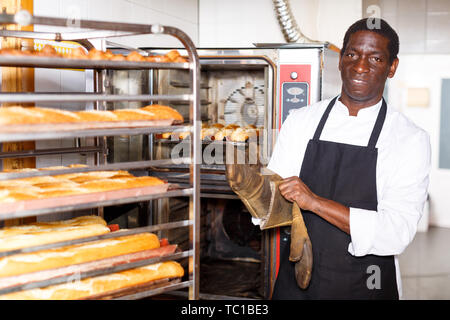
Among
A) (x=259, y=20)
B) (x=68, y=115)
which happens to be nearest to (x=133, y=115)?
(x=68, y=115)

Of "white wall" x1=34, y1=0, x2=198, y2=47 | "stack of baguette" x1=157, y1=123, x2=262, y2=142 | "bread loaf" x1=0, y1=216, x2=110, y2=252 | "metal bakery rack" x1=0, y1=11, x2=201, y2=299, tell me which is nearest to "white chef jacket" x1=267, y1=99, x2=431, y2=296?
"metal bakery rack" x1=0, y1=11, x2=201, y2=299

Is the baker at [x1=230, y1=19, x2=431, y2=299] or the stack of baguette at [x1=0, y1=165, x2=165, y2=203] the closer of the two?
the stack of baguette at [x1=0, y1=165, x2=165, y2=203]

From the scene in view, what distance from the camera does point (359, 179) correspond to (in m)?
1.92

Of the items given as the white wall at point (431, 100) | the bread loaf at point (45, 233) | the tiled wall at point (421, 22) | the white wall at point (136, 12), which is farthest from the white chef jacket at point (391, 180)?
the white wall at point (431, 100)

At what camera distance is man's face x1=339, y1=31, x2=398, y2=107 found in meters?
1.88

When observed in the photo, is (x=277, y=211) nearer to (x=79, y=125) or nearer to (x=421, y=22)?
(x=79, y=125)

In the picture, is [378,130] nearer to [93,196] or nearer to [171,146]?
[93,196]

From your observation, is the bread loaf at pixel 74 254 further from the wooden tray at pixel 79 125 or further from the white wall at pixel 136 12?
the white wall at pixel 136 12

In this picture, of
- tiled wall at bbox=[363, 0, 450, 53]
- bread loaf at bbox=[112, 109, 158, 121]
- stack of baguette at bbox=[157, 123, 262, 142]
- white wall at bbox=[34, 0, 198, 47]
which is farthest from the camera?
tiled wall at bbox=[363, 0, 450, 53]

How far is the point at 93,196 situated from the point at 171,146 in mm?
1831

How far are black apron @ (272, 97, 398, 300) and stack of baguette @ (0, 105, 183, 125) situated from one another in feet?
2.28

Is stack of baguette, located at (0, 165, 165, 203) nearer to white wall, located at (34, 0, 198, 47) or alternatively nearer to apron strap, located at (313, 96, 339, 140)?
apron strap, located at (313, 96, 339, 140)

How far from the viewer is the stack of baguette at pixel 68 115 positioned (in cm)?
121
